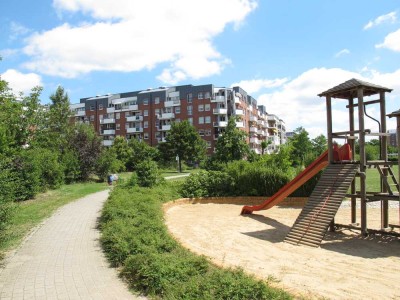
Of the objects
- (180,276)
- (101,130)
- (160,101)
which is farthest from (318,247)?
(101,130)

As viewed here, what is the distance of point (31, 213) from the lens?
15.0 meters

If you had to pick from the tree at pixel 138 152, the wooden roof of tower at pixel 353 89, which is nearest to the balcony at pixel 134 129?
the tree at pixel 138 152

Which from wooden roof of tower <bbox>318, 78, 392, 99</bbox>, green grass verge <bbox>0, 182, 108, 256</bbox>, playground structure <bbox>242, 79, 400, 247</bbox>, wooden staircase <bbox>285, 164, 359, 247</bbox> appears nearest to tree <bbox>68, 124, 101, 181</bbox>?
green grass verge <bbox>0, 182, 108, 256</bbox>

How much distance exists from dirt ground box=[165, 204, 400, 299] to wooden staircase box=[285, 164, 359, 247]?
0.44m

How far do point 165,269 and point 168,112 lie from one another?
250ft

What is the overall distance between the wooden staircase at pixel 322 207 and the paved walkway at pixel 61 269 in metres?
5.79

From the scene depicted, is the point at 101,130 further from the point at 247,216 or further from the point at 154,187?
the point at 247,216

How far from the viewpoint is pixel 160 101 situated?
83.9 m

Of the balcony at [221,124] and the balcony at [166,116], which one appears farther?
the balcony at [166,116]

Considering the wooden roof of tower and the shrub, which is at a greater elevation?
the wooden roof of tower

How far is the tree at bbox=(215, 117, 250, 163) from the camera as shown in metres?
49.3

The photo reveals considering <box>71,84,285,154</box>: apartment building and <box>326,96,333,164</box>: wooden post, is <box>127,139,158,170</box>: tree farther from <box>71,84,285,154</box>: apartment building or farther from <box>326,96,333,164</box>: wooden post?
<box>326,96,333,164</box>: wooden post

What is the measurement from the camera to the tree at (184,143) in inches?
2331

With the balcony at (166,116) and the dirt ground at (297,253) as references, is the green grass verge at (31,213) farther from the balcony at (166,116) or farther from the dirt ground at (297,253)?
the balcony at (166,116)
